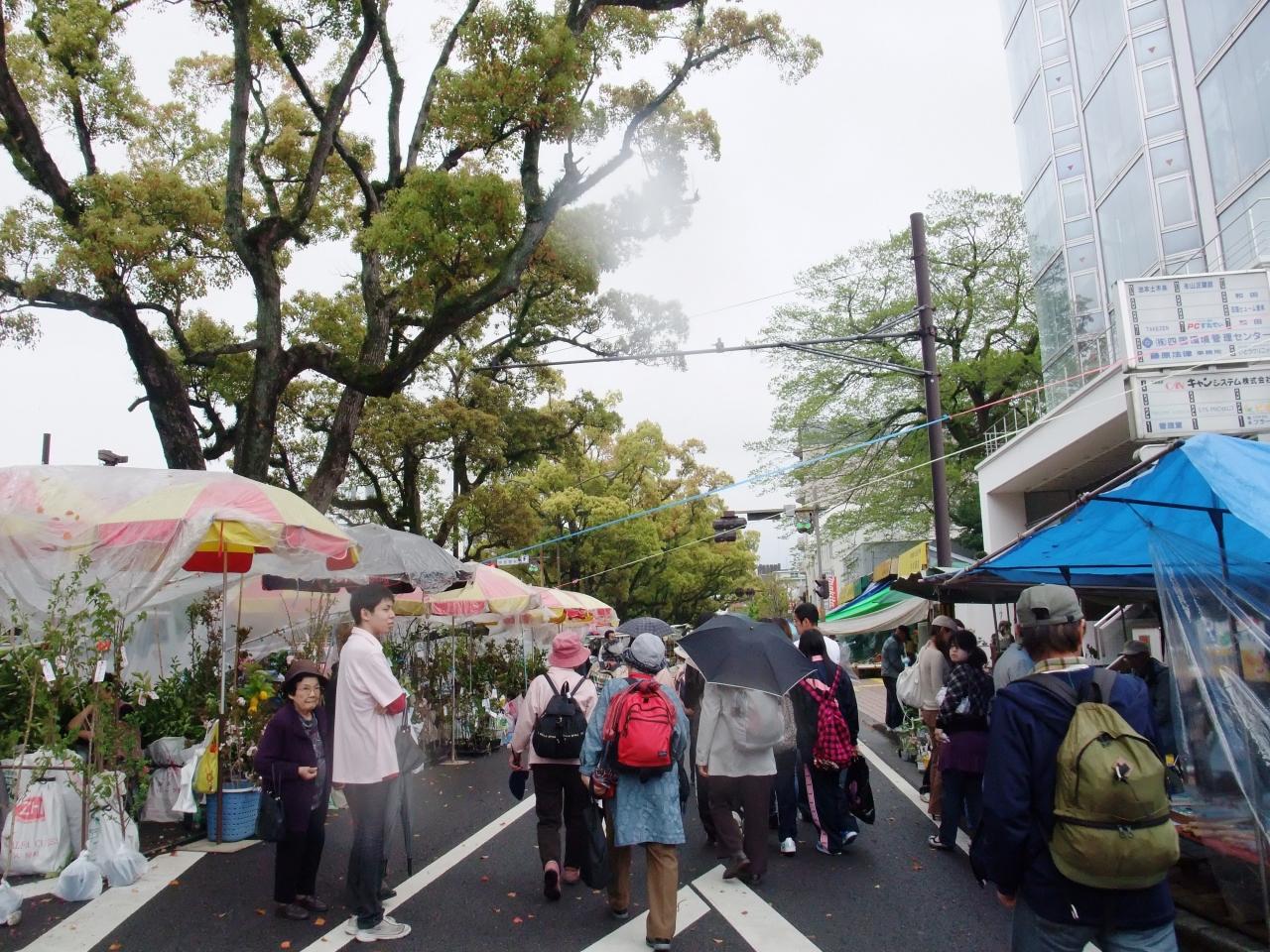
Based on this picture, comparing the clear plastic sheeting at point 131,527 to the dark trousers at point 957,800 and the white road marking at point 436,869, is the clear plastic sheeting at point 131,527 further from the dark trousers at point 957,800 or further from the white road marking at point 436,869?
the dark trousers at point 957,800

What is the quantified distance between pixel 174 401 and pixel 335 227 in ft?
17.3

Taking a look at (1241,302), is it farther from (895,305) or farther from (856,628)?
(895,305)

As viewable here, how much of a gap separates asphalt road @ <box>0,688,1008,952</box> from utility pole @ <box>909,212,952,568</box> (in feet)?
21.7

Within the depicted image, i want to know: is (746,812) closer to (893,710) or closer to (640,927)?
(640,927)

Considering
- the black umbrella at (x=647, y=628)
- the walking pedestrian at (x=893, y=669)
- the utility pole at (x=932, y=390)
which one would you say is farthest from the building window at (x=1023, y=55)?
the black umbrella at (x=647, y=628)

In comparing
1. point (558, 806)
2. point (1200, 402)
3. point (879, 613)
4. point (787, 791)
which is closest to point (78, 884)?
point (558, 806)

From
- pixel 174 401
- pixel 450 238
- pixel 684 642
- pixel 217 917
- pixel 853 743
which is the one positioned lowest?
pixel 217 917

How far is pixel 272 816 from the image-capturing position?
5422mm

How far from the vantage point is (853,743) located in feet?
23.8

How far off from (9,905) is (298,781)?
175cm

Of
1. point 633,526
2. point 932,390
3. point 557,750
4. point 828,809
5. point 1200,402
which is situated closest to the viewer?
point 557,750

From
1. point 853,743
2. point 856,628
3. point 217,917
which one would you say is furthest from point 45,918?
point 856,628

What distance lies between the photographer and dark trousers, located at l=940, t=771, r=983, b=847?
6656 mm

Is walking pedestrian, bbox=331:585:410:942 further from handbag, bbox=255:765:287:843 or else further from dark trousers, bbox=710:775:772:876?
dark trousers, bbox=710:775:772:876
